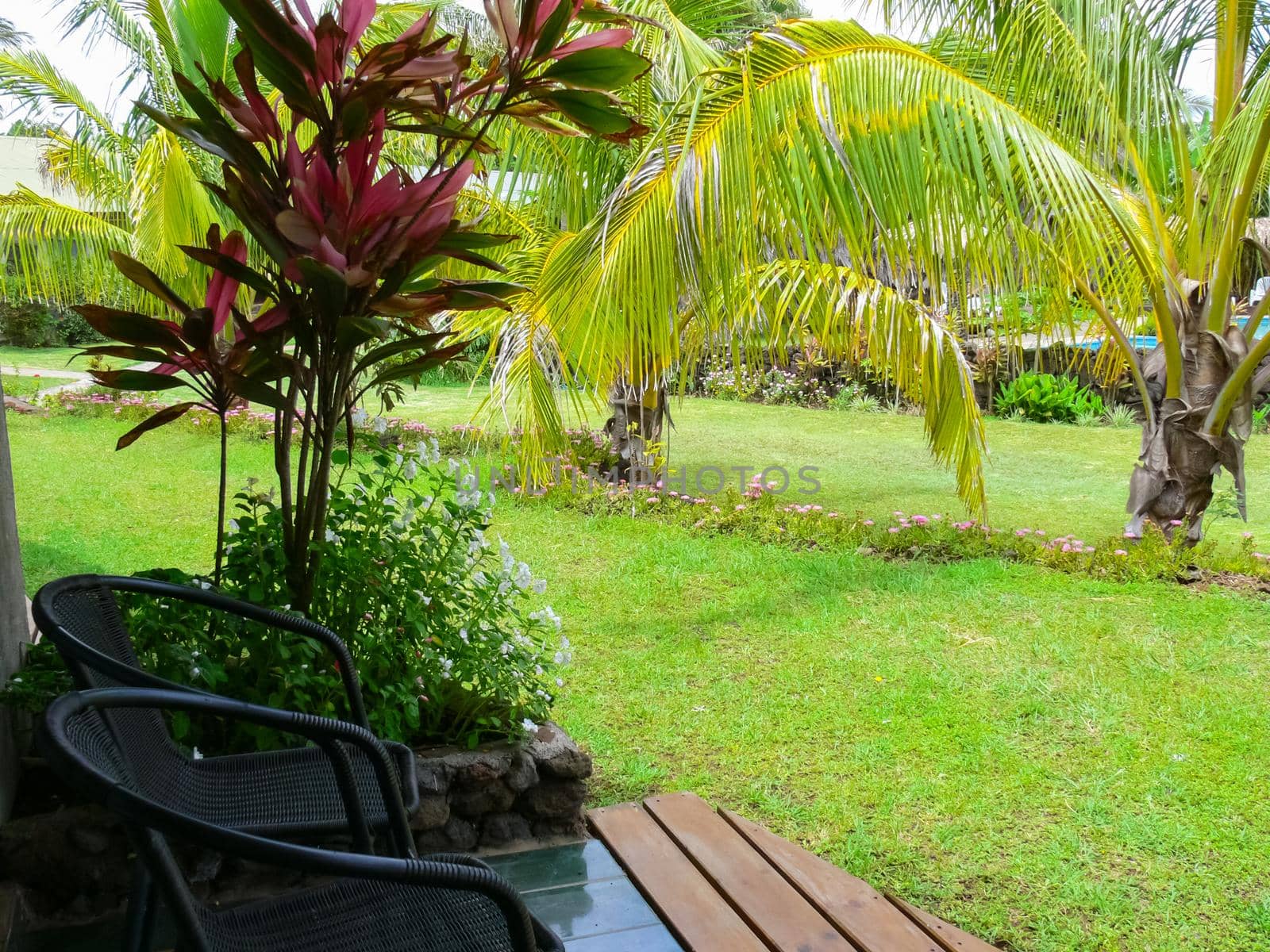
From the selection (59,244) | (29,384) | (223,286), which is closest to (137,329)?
(223,286)

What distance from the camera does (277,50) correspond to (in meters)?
2.05

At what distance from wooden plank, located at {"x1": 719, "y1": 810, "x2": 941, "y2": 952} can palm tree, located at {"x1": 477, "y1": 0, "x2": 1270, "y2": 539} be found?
7.22ft

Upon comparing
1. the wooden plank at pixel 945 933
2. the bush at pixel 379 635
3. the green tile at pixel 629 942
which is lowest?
the wooden plank at pixel 945 933

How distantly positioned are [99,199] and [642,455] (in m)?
4.98

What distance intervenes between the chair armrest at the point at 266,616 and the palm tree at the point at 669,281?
7.69 ft

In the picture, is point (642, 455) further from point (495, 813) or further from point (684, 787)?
point (495, 813)

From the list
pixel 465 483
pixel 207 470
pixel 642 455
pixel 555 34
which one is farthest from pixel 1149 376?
pixel 207 470

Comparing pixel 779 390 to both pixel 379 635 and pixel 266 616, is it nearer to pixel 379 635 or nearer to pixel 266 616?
pixel 379 635

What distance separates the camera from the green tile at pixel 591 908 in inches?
92.7

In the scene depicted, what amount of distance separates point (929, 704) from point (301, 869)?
3351 millimetres

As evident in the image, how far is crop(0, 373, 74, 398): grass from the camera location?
1136 centimetres

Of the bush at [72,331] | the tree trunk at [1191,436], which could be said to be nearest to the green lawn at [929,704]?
the tree trunk at [1191,436]

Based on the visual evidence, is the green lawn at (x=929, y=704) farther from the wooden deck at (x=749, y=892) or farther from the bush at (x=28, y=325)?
the bush at (x=28, y=325)

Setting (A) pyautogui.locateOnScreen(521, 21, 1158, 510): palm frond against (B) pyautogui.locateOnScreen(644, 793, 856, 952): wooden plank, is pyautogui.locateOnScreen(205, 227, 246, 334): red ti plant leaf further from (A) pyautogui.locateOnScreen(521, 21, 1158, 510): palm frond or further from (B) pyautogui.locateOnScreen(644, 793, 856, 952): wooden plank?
(A) pyautogui.locateOnScreen(521, 21, 1158, 510): palm frond
